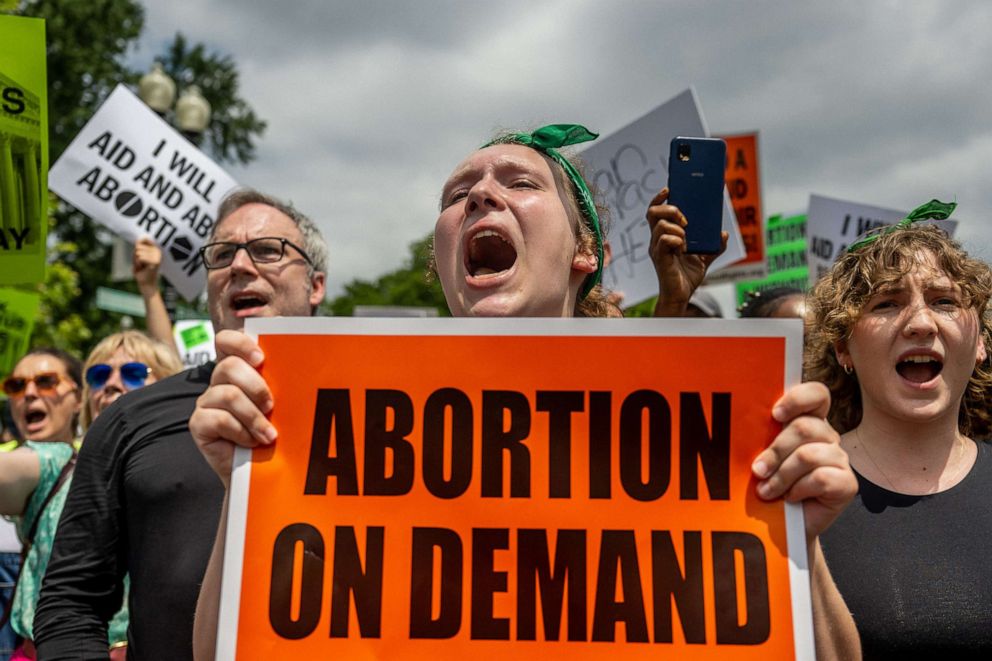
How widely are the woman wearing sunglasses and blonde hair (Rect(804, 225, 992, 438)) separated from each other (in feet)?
7.51

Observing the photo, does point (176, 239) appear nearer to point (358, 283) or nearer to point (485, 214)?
point (485, 214)

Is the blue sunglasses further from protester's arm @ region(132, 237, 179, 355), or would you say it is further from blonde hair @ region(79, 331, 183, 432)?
protester's arm @ region(132, 237, 179, 355)

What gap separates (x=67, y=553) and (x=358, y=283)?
6709cm

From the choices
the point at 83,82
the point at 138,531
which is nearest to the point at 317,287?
the point at 138,531

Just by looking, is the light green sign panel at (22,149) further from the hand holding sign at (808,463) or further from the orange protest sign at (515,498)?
the hand holding sign at (808,463)

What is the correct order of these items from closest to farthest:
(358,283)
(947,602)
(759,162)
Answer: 1. (947,602)
2. (759,162)
3. (358,283)

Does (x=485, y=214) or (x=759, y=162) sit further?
(x=759, y=162)

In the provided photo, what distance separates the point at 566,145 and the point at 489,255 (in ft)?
1.08

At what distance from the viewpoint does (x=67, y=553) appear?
2.46 m

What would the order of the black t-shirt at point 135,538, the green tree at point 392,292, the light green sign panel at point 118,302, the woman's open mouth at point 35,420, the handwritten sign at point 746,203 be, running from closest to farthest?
the black t-shirt at point 135,538, the woman's open mouth at point 35,420, the light green sign panel at point 118,302, the handwritten sign at point 746,203, the green tree at point 392,292

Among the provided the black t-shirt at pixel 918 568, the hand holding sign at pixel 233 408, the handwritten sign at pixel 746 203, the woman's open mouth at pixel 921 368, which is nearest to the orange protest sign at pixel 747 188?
the handwritten sign at pixel 746 203

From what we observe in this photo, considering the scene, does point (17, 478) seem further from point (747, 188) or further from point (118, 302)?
→ point (747, 188)

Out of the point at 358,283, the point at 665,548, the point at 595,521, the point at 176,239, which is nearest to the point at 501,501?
the point at 595,521

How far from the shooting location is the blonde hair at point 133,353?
428cm
